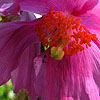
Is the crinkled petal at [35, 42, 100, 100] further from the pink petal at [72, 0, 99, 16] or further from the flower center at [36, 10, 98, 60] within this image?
the pink petal at [72, 0, 99, 16]

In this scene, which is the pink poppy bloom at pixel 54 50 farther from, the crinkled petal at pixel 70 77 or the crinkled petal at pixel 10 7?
the crinkled petal at pixel 10 7

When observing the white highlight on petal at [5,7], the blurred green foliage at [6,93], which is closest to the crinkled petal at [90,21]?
the white highlight on petal at [5,7]

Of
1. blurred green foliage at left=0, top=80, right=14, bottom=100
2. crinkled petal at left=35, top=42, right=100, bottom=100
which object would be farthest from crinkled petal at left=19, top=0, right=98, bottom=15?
blurred green foliage at left=0, top=80, right=14, bottom=100

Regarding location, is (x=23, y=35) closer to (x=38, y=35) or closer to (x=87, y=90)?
(x=38, y=35)

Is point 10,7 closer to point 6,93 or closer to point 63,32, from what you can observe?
point 63,32

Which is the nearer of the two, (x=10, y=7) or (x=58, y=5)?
(x=10, y=7)

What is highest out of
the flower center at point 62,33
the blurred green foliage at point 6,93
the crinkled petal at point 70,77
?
the blurred green foliage at point 6,93

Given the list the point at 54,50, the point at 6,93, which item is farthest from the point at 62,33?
the point at 6,93

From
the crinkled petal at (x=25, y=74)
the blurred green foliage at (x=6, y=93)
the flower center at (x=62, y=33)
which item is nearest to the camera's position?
the flower center at (x=62, y=33)
